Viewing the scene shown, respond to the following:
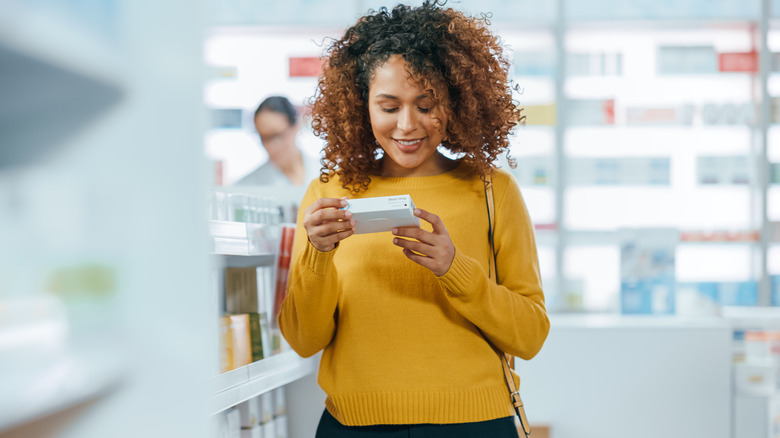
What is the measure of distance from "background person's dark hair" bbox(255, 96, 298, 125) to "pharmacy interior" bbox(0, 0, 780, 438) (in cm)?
43

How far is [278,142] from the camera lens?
4.70 m

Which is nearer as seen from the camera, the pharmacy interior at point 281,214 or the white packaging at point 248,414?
the pharmacy interior at point 281,214

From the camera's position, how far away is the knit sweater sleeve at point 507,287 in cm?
135

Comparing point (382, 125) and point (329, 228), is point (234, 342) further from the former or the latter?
point (382, 125)

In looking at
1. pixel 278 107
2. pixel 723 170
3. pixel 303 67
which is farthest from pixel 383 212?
pixel 723 170

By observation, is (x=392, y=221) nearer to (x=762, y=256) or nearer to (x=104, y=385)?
(x=104, y=385)

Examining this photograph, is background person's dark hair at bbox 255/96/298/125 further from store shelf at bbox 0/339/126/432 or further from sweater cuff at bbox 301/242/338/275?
store shelf at bbox 0/339/126/432

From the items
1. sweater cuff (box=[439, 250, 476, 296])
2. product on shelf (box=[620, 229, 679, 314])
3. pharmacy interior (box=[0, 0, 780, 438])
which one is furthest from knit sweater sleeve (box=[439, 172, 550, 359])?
product on shelf (box=[620, 229, 679, 314])

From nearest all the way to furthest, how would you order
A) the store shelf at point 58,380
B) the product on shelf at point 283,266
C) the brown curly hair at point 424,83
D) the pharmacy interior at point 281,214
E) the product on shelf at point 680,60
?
the store shelf at point 58,380 → the pharmacy interior at point 281,214 → the brown curly hair at point 424,83 → the product on shelf at point 283,266 → the product on shelf at point 680,60

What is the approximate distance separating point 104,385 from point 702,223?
5247mm

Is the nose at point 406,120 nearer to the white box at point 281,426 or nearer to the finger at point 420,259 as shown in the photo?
the finger at point 420,259

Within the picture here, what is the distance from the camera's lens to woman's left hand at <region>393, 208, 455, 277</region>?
1305 millimetres

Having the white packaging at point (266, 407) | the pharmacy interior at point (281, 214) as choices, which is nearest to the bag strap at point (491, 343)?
the pharmacy interior at point (281, 214)

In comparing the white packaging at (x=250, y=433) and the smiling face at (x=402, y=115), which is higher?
the smiling face at (x=402, y=115)
